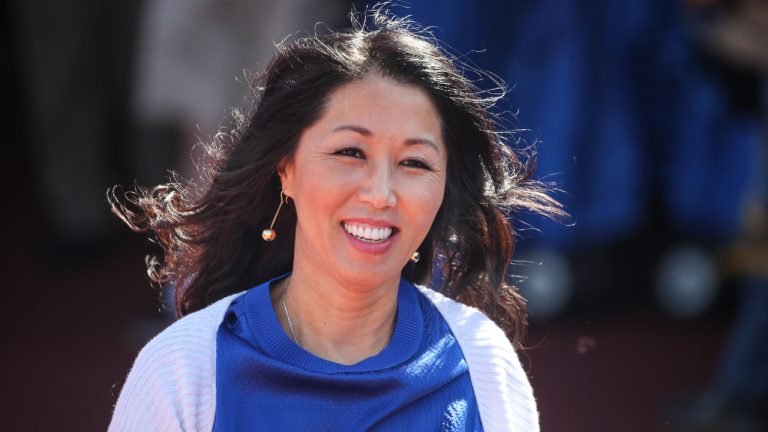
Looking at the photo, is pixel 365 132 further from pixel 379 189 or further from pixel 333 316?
pixel 333 316

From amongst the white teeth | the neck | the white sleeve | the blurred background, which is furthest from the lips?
the blurred background

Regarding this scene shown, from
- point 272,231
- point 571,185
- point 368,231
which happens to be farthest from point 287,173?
point 571,185

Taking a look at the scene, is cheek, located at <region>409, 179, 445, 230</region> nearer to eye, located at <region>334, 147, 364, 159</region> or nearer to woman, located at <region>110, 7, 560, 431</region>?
woman, located at <region>110, 7, 560, 431</region>

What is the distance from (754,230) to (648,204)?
1211 mm

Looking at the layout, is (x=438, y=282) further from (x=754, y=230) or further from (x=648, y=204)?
(x=648, y=204)

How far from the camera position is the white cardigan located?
2277 millimetres

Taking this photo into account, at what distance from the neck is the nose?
0.64ft

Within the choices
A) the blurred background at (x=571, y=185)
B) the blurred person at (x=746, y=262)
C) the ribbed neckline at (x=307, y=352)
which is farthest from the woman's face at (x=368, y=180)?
the blurred person at (x=746, y=262)

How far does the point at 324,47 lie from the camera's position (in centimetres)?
253

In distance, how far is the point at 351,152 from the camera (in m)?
2.42

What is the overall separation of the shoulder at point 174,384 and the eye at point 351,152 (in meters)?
0.40

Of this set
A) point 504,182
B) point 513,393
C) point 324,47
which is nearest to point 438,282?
point 504,182

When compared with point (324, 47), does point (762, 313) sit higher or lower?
lower

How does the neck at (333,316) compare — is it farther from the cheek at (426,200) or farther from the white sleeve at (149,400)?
the white sleeve at (149,400)
